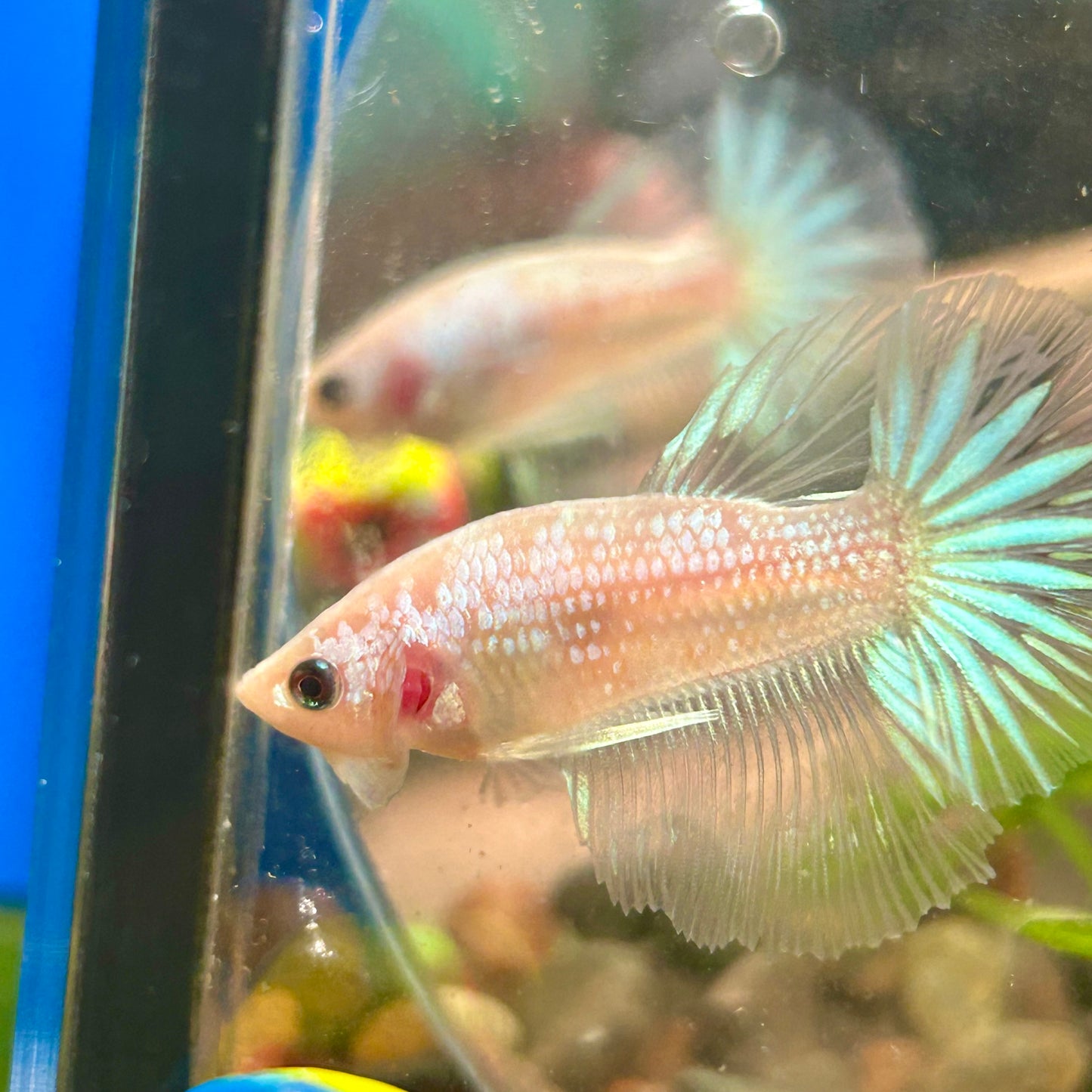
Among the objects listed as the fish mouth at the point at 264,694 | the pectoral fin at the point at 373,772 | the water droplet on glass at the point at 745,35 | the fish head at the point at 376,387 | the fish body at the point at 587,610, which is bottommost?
the pectoral fin at the point at 373,772

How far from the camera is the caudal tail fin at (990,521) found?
2.33 feet

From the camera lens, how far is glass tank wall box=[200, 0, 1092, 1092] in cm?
76

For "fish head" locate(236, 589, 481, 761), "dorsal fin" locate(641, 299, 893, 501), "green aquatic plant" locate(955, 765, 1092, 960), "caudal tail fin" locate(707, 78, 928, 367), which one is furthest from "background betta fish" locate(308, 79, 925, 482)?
"green aquatic plant" locate(955, 765, 1092, 960)

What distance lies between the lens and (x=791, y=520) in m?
0.70

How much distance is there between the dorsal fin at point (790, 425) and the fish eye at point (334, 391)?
1.43 ft

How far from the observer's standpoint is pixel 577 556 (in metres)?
0.72

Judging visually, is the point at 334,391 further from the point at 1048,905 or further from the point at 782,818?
the point at 1048,905

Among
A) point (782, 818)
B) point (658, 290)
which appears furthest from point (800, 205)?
point (782, 818)

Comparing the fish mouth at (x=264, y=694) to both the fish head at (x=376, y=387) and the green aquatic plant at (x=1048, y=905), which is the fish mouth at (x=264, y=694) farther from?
the green aquatic plant at (x=1048, y=905)

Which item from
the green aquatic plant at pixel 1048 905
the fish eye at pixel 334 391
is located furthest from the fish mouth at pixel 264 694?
the green aquatic plant at pixel 1048 905

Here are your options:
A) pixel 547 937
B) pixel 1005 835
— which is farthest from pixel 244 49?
pixel 1005 835

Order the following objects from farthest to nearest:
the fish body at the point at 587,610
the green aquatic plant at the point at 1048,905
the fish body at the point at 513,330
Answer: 1. the fish body at the point at 513,330
2. the green aquatic plant at the point at 1048,905
3. the fish body at the point at 587,610

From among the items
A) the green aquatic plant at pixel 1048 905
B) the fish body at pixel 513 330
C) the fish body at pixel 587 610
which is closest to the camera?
the fish body at pixel 587 610

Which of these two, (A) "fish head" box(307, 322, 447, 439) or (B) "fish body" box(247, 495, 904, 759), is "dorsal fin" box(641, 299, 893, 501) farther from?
(A) "fish head" box(307, 322, 447, 439)
